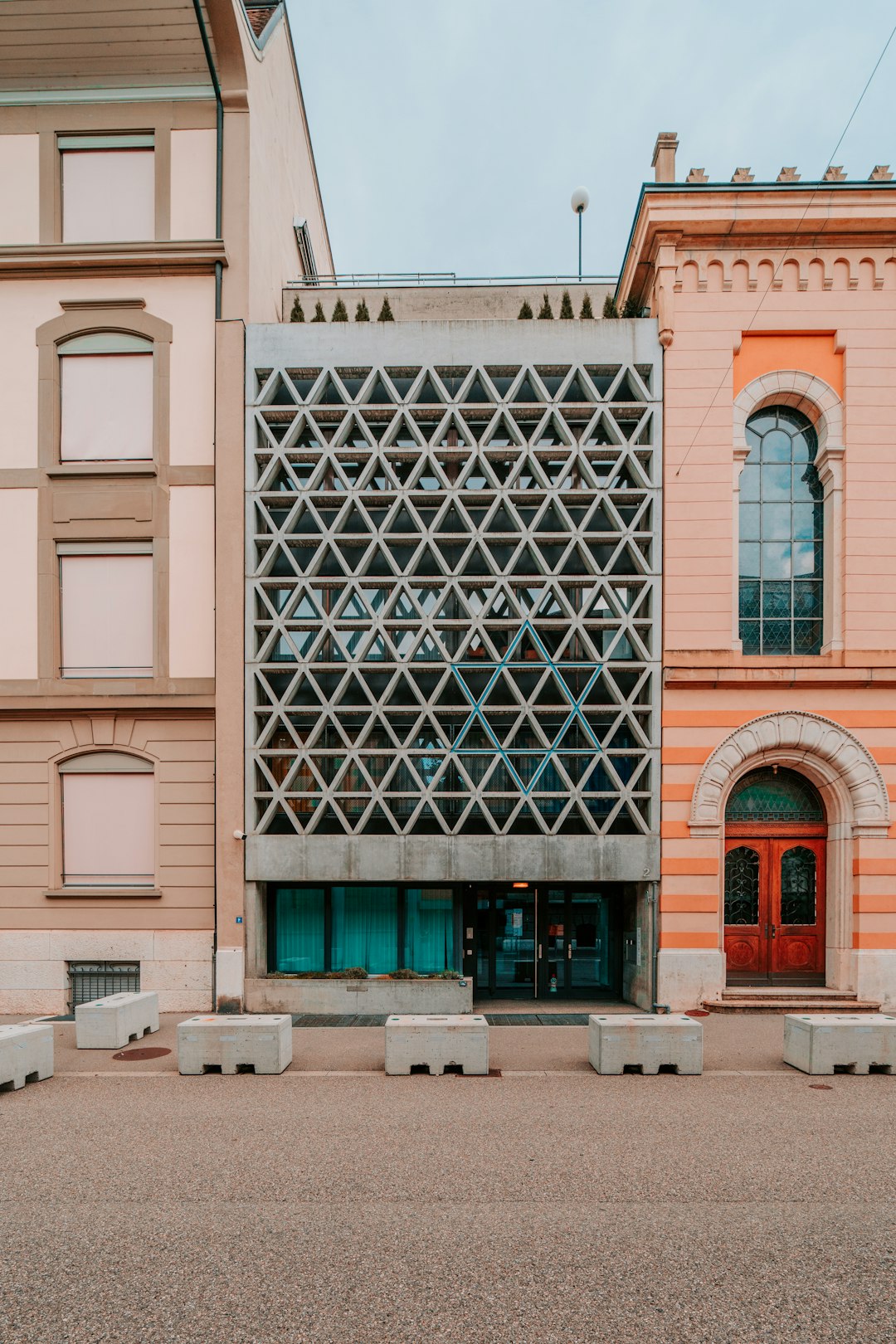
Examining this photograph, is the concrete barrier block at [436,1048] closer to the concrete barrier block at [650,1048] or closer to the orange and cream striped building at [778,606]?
the concrete barrier block at [650,1048]

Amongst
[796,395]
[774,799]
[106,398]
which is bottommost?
[774,799]

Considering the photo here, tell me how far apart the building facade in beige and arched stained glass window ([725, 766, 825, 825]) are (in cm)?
1143

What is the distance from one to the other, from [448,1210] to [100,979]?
37.5ft

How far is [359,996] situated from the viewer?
1516 centimetres

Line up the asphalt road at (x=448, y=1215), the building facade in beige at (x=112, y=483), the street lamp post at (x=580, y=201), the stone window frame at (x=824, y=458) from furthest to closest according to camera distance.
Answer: the street lamp post at (x=580, y=201) < the stone window frame at (x=824, y=458) < the building facade in beige at (x=112, y=483) < the asphalt road at (x=448, y=1215)

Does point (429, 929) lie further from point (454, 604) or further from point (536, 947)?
point (454, 604)

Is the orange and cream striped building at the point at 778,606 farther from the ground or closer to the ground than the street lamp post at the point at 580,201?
closer to the ground

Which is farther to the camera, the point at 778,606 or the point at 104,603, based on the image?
the point at 778,606

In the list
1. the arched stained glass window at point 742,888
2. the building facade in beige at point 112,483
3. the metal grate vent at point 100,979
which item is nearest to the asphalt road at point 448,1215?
the metal grate vent at point 100,979

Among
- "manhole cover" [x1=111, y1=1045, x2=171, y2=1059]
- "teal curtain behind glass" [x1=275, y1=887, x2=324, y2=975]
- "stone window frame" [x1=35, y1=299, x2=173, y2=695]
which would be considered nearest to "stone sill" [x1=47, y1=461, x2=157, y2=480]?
"stone window frame" [x1=35, y1=299, x2=173, y2=695]

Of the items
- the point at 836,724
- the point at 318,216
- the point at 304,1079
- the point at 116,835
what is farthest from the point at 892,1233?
the point at 318,216

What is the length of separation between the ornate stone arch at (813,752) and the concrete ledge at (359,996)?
608 cm

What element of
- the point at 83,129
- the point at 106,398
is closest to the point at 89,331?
the point at 106,398

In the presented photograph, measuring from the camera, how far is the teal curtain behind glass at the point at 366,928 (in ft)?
53.9
